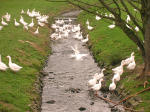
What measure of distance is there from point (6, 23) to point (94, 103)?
67.7 feet

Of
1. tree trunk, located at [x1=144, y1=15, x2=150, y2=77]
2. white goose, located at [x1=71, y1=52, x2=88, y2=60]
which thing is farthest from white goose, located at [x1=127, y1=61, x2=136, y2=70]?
white goose, located at [x1=71, y1=52, x2=88, y2=60]

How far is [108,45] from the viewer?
27969 millimetres

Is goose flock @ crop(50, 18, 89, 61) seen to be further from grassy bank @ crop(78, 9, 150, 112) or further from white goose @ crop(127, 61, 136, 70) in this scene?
white goose @ crop(127, 61, 136, 70)

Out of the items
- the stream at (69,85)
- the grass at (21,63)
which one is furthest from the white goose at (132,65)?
the grass at (21,63)

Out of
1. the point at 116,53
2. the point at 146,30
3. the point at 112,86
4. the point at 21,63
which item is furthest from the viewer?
the point at 116,53

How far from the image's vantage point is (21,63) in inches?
898

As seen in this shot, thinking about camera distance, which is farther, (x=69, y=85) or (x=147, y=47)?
(x=69, y=85)

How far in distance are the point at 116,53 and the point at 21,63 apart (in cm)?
882

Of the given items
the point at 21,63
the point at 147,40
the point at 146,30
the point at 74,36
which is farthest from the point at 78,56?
the point at 146,30

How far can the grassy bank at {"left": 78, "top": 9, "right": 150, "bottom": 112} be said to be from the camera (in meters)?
17.2

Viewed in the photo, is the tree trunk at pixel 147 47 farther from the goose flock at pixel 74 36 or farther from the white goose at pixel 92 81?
the goose flock at pixel 74 36

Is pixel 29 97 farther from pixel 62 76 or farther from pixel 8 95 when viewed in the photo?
pixel 62 76

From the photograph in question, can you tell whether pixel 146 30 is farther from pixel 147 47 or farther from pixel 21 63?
pixel 21 63

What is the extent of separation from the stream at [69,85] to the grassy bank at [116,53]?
1066mm
